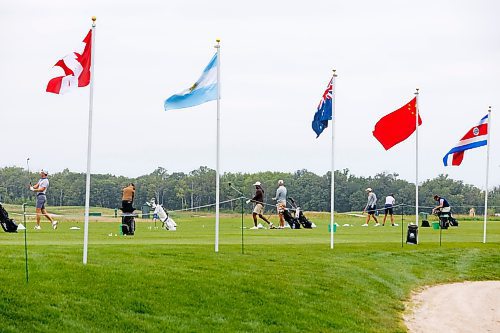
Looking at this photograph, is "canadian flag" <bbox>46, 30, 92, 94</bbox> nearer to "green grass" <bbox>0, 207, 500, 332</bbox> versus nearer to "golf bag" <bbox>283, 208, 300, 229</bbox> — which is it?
"green grass" <bbox>0, 207, 500, 332</bbox>

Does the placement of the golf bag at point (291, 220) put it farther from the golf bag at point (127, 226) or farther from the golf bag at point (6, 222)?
the golf bag at point (6, 222)

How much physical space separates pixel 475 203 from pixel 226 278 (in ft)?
273

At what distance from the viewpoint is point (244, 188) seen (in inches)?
3821

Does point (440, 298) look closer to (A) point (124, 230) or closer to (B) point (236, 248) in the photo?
(B) point (236, 248)

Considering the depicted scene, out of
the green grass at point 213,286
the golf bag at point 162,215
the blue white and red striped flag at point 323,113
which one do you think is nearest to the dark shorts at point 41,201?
the golf bag at point 162,215

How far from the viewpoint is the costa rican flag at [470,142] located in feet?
97.9

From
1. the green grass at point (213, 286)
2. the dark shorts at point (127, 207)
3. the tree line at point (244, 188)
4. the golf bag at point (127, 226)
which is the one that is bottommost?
the green grass at point (213, 286)

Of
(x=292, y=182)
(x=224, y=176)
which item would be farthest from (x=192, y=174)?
(x=292, y=182)

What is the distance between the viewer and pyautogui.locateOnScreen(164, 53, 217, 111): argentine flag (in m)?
20.5

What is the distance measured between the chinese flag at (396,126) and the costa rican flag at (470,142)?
3.00 meters

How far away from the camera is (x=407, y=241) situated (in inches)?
1083

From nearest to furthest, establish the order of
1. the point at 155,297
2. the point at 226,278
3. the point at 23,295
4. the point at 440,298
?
the point at 23,295, the point at 155,297, the point at 226,278, the point at 440,298

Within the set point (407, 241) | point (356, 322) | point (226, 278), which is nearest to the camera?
point (356, 322)

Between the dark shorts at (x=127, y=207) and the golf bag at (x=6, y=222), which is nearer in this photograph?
the golf bag at (x=6, y=222)
